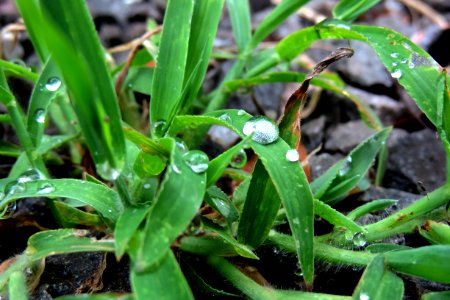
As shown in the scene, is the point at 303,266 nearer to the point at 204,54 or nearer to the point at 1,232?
the point at 204,54

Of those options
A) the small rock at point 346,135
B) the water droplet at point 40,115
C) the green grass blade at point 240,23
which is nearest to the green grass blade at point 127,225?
the water droplet at point 40,115

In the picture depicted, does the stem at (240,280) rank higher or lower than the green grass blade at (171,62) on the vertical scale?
lower

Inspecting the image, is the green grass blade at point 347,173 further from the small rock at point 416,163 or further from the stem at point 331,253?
the small rock at point 416,163

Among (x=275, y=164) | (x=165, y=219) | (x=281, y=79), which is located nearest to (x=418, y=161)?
(x=281, y=79)

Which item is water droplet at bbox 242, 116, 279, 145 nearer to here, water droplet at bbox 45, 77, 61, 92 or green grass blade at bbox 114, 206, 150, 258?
green grass blade at bbox 114, 206, 150, 258

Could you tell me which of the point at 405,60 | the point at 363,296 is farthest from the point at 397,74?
the point at 363,296

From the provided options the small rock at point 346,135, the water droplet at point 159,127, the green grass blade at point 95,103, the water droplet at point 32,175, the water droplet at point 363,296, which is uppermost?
the green grass blade at point 95,103

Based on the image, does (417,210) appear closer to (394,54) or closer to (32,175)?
(394,54)
